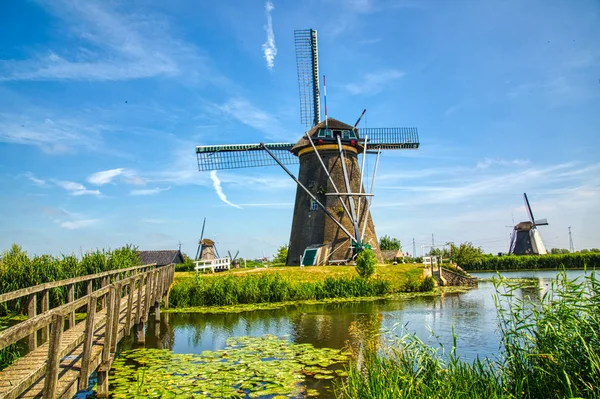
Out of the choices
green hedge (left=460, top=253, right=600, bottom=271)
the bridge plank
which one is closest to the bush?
the bridge plank

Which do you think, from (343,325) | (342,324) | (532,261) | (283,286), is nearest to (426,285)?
(283,286)

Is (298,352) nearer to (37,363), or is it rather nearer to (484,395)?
(484,395)

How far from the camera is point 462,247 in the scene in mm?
33906

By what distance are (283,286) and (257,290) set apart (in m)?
1.08

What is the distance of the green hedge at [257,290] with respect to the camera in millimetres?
16469

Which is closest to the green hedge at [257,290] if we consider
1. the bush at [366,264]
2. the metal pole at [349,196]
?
the bush at [366,264]

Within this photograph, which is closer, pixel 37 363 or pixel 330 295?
pixel 37 363

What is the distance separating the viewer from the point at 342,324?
460 inches

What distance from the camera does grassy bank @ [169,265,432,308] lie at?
1653 cm

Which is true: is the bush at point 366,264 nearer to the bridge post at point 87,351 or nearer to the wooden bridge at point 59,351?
the wooden bridge at point 59,351

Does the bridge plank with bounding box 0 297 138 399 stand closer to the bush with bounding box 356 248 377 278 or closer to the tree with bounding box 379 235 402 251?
the bush with bounding box 356 248 377 278

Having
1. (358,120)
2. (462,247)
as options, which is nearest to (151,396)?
(358,120)

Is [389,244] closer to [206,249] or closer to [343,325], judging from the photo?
[206,249]

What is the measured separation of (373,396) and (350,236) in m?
18.9
